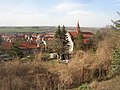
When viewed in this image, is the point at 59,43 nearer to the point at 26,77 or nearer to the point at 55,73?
the point at 55,73

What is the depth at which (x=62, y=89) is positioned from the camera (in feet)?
64.4

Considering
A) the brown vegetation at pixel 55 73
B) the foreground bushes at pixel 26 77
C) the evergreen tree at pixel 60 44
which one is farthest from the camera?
the evergreen tree at pixel 60 44

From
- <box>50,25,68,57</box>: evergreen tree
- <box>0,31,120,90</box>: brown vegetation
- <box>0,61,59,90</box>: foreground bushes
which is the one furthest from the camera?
<box>50,25,68,57</box>: evergreen tree

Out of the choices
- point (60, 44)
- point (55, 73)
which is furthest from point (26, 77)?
point (60, 44)

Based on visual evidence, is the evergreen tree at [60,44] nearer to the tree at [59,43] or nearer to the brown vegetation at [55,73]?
the tree at [59,43]

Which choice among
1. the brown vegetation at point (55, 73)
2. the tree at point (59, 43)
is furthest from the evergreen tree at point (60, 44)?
the brown vegetation at point (55, 73)

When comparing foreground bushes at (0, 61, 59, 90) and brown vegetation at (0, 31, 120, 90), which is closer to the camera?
foreground bushes at (0, 61, 59, 90)

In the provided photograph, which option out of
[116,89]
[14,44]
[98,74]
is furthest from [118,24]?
[14,44]

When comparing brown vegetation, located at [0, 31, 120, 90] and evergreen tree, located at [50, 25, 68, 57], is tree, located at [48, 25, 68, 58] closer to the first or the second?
evergreen tree, located at [50, 25, 68, 57]

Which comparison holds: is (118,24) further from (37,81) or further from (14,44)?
(14,44)

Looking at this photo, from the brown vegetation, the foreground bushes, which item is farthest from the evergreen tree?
the foreground bushes

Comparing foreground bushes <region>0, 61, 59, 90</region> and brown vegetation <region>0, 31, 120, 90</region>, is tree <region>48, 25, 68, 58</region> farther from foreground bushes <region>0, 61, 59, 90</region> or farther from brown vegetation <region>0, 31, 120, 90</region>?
foreground bushes <region>0, 61, 59, 90</region>

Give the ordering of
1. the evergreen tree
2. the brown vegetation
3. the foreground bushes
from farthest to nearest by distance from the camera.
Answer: the evergreen tree
the brown vegetation
the foreground bushes

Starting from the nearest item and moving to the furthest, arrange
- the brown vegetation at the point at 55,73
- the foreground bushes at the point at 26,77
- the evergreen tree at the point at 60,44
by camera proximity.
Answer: the foreground bushes at the point at 26,77
the brown vegetation at the point at 55,73
the evergreen tree at the point at 60,44
